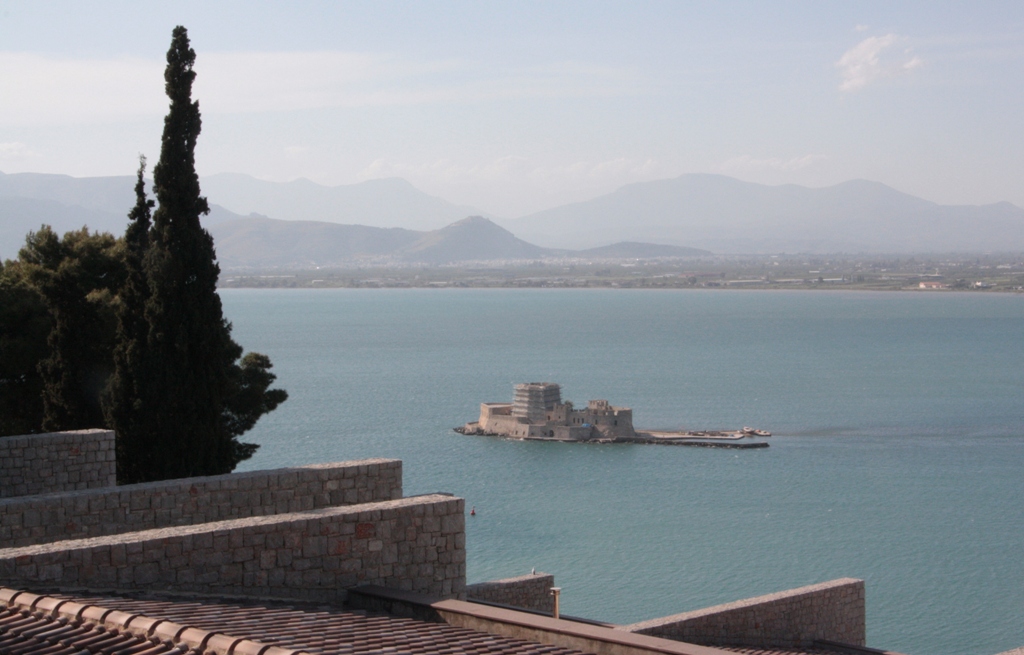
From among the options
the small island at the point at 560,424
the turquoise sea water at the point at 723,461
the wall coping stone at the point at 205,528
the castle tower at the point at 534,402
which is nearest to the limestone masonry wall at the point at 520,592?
the wall coping stone at the point at 205,528

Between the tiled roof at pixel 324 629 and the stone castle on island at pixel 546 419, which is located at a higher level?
the tiled roof at pixel 324 629

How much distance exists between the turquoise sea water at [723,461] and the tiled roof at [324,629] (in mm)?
21554

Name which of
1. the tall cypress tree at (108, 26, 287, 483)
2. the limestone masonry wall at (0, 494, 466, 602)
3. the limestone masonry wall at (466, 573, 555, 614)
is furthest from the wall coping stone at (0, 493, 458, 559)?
the tall cypress tree at (108, 26, 287, 483)

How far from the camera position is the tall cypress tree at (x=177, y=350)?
11.9 meters

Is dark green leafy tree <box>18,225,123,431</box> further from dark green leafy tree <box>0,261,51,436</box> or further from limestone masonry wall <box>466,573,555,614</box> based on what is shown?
limestone masonry wall <box>466,573,555,614</box>

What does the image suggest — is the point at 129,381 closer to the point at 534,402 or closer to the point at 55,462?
the point at 55,462

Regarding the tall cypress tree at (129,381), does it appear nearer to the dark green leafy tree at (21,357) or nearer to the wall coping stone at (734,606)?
the dark green leafy tree at (21,357)

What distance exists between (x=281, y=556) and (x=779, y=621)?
5.13m

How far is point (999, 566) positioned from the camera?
32.8 meters

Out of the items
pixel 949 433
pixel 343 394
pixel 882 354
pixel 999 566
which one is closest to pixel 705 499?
pixel 999 566

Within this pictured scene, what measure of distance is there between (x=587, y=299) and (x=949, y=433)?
137500mm

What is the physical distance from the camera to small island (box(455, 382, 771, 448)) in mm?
55562

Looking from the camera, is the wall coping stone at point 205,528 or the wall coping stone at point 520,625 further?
the wall coping stone at point 205,528

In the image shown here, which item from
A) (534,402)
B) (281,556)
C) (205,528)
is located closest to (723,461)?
(534,402)
